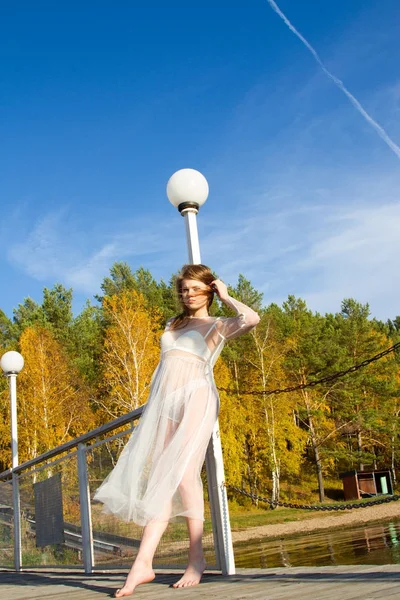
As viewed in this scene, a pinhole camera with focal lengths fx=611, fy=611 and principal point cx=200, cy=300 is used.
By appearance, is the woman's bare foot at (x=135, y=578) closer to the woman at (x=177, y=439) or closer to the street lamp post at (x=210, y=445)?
the woman at (x=177, y=439)

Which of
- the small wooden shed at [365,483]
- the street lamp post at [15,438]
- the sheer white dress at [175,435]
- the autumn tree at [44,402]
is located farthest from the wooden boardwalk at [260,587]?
the small wooden shed at [365,483]

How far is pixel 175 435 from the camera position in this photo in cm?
303

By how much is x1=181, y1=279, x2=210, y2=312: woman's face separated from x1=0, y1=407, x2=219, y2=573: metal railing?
737 mm

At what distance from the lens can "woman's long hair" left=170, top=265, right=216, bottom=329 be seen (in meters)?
3.33

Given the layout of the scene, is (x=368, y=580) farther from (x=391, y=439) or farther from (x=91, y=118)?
(x=391, y=439)

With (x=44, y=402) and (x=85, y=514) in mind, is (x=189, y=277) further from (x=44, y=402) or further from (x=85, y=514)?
(x=44, y=402)

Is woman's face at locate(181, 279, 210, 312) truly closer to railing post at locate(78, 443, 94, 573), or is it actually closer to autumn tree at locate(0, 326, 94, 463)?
railing post at locate(78, 443, 94, 573)

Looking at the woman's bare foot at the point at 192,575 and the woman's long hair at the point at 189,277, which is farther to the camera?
the woman's long hair at the point at 189,277

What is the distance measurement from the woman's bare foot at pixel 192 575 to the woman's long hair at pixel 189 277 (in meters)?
1.23

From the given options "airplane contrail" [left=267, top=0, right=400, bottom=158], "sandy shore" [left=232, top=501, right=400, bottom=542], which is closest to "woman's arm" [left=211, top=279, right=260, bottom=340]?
"airplane contrail" [left=267, top=0, right=400, bottom=158]

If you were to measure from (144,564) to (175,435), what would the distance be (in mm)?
611

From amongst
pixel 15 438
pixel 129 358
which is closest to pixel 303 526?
pixel 129 358

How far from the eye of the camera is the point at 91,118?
16266mm

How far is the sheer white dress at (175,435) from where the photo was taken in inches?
116
